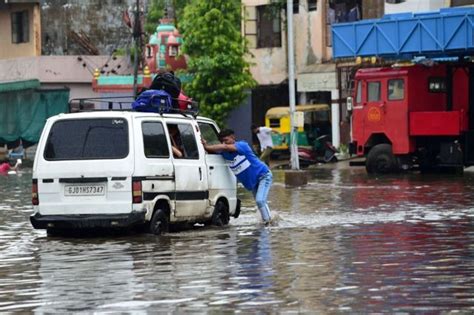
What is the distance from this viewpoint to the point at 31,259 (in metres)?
15.5

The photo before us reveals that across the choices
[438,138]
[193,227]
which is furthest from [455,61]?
[193,227]

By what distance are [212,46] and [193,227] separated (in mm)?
33043

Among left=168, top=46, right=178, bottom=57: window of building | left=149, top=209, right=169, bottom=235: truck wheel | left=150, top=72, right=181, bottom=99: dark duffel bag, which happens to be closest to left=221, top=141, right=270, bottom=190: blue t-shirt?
left=150, top=72, right=181, bottom=99: dark duffel bag

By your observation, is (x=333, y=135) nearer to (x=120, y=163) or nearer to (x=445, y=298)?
(x=120, y=163)

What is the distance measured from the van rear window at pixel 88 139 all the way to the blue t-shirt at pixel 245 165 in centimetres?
225

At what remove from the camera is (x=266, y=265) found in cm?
1373

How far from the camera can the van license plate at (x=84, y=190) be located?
17.2 metres

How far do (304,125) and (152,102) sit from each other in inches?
1233

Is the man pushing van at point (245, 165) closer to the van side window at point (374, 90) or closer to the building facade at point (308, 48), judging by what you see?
the van side window at point (374, 90)

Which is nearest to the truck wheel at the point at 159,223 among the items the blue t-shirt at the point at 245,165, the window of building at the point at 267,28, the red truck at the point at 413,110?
the blue t-shirt at the point at 245,165

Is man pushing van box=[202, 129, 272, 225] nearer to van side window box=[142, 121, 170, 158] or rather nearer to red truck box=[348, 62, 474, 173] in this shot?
van side window box=[142, 121, 170, 158]

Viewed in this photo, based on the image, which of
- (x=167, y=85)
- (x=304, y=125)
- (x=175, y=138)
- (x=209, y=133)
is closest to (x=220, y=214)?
(x=209, y=133)

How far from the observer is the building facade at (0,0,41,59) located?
61.2m

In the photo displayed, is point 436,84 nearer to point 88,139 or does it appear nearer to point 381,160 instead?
point 381,160
